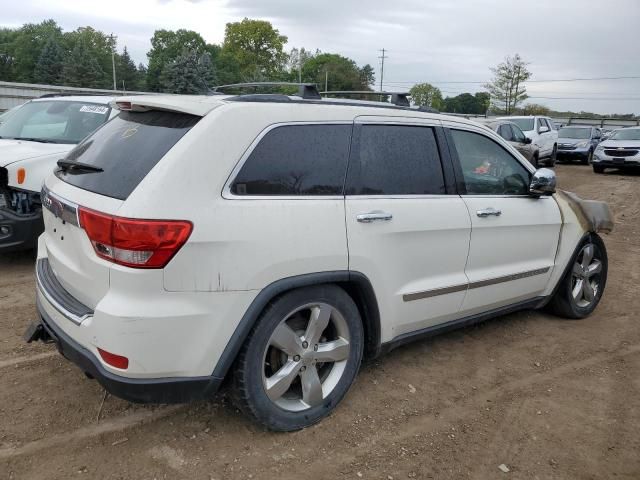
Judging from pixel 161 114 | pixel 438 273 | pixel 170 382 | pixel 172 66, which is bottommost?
pixel 170 382

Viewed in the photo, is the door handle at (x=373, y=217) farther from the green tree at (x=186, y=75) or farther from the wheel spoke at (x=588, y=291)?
the green tree at (x=186, y=75)

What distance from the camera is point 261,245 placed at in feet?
8.38

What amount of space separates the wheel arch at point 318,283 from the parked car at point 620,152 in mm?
16738

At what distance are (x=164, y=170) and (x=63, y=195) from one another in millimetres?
744

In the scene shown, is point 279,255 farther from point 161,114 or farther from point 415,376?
point 415,376

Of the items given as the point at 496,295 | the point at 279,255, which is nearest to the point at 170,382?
the point at 279,255

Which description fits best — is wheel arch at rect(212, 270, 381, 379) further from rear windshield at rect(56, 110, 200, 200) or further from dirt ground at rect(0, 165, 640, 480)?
rear windshield at rect(56, 110, 200, 200)

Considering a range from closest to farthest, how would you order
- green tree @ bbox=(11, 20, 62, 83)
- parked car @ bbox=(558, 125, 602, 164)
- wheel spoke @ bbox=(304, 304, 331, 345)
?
wheel spoke @ bbox=(304, 304, 331, 345) < parked car @ bbox=(558, 125, 602, 164) < green tree @ bbox=(11, 20, 62, 83)

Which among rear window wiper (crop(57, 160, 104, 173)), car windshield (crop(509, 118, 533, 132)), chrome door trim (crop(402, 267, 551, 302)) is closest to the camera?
rear window wiper (crop(57, 160, 104, 173))

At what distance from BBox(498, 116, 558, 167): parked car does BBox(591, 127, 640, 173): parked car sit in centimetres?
156

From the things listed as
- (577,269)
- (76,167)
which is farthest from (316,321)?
(577,269)

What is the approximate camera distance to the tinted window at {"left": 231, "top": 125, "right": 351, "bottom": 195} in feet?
8.70

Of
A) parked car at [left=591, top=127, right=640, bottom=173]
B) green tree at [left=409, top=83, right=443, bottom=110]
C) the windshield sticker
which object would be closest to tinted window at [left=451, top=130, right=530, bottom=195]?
the windshield sticker

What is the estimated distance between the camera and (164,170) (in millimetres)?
2436
